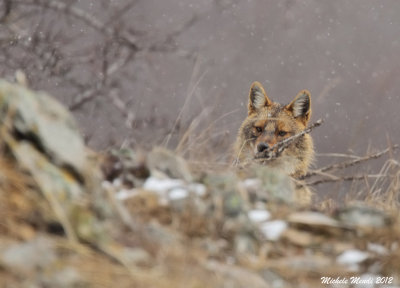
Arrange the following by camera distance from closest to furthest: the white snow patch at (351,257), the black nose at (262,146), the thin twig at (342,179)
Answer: the white snow patch at (351,257) → the thin twig at (342,179) → the black nose at (262,146)

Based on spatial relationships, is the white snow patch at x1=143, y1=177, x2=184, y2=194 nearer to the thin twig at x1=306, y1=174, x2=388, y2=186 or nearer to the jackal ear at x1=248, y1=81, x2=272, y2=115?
the thin twig at x1=306, y1=174, x2=388, y2=186

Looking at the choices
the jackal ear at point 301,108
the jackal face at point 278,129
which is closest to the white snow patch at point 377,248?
the jackal face at point 278,129

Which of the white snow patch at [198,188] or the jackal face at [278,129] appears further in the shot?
the jackal face at [278,129]

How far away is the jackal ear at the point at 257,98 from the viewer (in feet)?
22.4

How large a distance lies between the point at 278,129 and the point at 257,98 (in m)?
0.60

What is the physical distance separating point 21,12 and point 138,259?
5.12 metres

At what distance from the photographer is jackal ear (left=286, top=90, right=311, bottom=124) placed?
6.82 m

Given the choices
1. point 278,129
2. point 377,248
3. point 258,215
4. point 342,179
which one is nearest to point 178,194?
point 258,215

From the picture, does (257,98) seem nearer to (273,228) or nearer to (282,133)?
(282,133)

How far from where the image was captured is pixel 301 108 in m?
6.88

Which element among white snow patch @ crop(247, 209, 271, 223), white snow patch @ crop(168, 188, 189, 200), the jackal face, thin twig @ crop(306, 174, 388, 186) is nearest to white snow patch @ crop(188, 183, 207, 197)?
white snow patch @ crop(168, 188, 189, 200)

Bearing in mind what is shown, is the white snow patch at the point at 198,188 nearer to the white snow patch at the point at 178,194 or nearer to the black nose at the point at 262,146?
the white snow patch at the point at 178,194

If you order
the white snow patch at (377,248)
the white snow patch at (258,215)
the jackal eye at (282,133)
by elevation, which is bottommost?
the white snow patch at (377,248)

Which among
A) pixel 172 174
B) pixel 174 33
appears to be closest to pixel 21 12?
pixel 174 33
